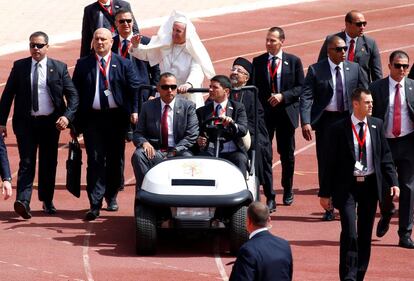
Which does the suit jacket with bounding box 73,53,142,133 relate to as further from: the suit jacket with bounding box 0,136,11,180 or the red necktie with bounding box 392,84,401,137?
the red necktie with bounding box 392,84,401,137

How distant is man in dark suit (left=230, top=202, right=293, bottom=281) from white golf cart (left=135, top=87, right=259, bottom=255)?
4782 mm

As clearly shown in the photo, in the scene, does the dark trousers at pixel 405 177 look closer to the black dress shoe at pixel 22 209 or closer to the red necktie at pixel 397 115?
the red necktie at pixel 397 115

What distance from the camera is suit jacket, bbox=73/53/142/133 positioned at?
1906 centimetres

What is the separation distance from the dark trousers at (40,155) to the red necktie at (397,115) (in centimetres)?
406

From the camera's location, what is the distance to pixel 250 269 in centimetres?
1168

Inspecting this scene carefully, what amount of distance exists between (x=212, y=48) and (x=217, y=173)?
1758cm

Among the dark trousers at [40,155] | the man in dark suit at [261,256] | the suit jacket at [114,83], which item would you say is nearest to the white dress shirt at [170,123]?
the suit jacket at [114,83]

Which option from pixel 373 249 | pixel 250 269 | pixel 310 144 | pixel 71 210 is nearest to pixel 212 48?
pixel 310 144

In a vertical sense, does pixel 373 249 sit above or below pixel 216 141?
below

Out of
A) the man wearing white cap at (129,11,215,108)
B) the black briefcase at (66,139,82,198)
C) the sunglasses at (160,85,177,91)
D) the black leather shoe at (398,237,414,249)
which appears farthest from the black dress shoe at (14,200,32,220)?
the black leather shoe at (398,237,414,249)

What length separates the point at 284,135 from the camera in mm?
19672

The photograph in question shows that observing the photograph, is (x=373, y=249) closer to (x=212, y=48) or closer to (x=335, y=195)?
(x=335, y=195)

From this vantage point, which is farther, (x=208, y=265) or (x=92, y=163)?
(x=92, y=163)

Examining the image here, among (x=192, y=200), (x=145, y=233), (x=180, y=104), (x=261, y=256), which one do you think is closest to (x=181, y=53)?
(x=180, y=104)
